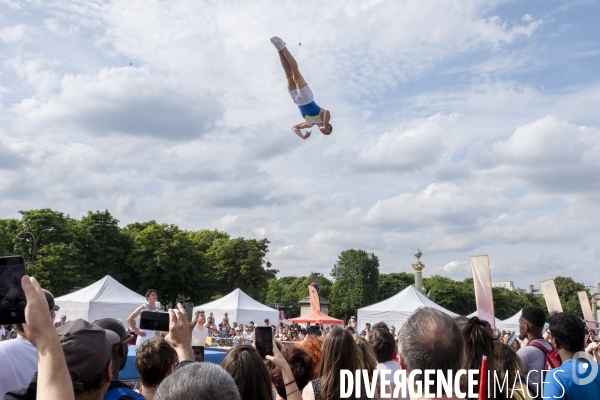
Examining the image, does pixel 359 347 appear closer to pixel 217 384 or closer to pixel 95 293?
pixel 217 384

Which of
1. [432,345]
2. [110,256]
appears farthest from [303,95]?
[110,256]

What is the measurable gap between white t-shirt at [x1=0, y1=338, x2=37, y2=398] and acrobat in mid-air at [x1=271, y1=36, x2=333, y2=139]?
22.1 ft

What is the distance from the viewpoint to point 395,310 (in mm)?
27281

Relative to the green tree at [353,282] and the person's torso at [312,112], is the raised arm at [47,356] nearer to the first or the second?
the person's torso at [312,112]

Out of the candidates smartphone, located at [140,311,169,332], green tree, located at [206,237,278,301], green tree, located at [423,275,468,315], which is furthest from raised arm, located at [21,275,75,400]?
green tree, located at [423,275,468,315]

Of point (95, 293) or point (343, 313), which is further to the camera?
point (343, 313)

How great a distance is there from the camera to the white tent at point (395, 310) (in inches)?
1070

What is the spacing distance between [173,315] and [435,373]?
5.76 ft

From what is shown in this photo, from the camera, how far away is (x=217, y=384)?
2.04 metres

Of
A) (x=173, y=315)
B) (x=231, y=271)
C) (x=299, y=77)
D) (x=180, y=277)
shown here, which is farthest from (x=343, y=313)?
(x=173, y=315)

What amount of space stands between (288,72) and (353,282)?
300 ft

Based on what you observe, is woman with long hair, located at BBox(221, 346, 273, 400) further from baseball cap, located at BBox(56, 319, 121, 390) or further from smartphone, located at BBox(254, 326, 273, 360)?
baseball cap, located at BBox(56, 319, 121, 390)

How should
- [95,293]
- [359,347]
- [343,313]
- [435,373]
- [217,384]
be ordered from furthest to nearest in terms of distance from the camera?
[343,313]
[95,293]
[359,347]
[435,373]
[217,384]

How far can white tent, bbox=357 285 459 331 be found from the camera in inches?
1070
